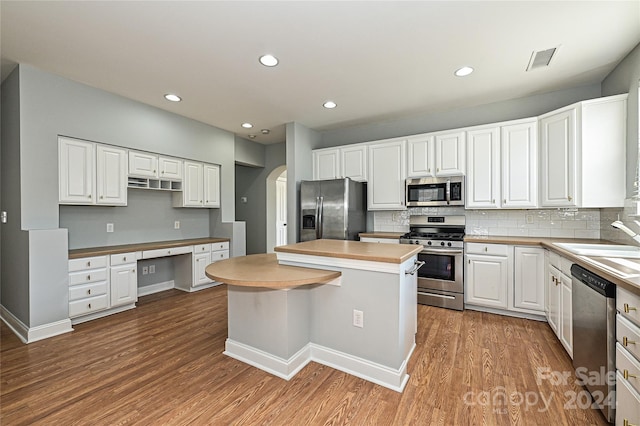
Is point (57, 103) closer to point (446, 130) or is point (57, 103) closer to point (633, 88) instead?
point (446, 130)

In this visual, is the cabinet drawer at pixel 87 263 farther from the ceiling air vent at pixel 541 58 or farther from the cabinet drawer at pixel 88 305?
the ceiling air vent at pixel 541 58

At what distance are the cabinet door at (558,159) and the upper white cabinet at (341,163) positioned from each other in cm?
227

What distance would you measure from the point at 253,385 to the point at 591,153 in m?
3.83

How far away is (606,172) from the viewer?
109 inches

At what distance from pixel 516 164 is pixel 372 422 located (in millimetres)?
3307

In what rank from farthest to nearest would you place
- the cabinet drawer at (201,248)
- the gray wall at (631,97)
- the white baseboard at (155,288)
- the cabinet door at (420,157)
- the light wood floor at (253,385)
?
the cabinet drawer at (201,248) < the white baseboard at (155,288) < the cabinet door at (420,157) < the gray wall at (631,97) < the light wood floor at (253,385)

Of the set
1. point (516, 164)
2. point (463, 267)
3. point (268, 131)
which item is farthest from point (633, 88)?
point (268, 131)

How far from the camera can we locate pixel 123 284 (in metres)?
3.47

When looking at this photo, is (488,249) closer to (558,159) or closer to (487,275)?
(487,275)

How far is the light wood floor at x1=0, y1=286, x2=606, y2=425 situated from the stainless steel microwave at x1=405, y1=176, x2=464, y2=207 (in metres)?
1.66

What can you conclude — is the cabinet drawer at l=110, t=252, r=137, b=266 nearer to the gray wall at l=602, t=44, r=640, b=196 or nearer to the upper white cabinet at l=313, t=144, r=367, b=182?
the upper white cabinet at l=313, t=144, r=367, b=182

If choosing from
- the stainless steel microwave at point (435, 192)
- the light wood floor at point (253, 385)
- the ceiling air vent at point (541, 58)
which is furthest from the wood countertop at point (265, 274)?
the ceiling air vent at point (541, 58)

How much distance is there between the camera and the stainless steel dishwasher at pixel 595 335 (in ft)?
5.19

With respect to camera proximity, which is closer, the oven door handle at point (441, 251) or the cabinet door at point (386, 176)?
the oven door handle at point (441, 251)
